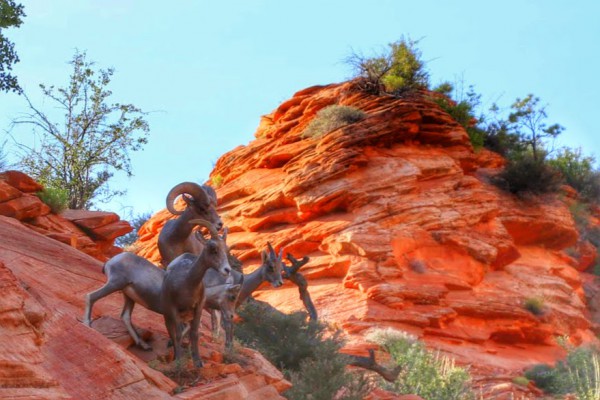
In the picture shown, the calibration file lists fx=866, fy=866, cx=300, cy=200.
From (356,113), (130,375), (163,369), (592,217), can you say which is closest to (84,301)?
(163,369)

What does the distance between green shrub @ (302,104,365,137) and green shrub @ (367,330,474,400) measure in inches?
383

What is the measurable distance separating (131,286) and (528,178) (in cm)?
2042

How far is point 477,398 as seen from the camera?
16219 millimetres

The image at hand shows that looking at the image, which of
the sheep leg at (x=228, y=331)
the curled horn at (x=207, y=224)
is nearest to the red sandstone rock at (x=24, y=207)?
the sheep leg at (x=228, y=331)

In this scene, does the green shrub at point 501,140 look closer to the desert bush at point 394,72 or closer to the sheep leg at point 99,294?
the desert bush at point 394,72

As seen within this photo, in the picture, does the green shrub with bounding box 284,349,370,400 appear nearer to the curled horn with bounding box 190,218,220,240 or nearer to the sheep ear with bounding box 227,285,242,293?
the sheep ear with bounding box 227,285,242,293

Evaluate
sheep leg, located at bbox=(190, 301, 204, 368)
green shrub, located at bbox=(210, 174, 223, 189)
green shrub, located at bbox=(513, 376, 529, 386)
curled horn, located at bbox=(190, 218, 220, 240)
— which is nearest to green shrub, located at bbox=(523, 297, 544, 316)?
green shrub, located at bbox=(513, 376, 529, 386)

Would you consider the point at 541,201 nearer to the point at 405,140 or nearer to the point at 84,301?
the point at 405,140

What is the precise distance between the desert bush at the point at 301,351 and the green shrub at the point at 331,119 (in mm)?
12776

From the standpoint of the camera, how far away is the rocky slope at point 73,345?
594 cm

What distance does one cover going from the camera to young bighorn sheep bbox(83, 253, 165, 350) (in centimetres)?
849

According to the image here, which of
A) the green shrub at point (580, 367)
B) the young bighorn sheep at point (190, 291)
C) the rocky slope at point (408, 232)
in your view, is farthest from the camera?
the rocky slope at point (408, 232)

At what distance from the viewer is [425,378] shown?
592 inches

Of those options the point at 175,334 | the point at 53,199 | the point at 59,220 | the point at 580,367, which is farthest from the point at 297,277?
the point at 580,367
